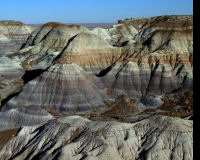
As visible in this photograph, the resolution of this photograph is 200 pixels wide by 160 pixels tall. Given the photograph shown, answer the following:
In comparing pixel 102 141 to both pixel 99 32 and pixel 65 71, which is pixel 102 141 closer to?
pixel 65 71

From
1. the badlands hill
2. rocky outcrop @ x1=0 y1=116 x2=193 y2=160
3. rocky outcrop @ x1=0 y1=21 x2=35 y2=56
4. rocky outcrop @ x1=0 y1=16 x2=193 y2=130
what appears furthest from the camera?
rocky outcrop @ x1=0 y1=21 x2=35 y2=56

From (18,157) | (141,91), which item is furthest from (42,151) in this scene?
(141,91)

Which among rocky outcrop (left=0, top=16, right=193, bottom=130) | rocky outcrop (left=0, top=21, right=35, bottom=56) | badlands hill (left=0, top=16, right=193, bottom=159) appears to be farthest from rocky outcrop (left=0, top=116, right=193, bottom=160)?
rocky outcrop (left=0, top=21, right=35, bottom=56)

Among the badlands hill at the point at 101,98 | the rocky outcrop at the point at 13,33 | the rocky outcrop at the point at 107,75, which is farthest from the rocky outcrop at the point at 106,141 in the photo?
the rocky outcrop at the point at 13,33

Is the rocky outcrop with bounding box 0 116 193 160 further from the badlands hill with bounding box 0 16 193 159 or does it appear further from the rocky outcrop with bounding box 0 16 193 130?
the rocky outcrop with bounding box 0 16 193 130

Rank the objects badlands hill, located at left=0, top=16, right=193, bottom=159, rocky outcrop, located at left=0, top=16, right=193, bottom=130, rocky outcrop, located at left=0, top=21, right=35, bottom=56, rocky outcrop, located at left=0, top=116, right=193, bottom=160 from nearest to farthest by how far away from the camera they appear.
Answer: rocky outcrop, located at left=0, top=116, right=193, bottom=160, badlands hill, located at left=0, top=16, right=193, bottom=159, rocky outcrop, located at left=0, top=16, right=193, bottom=130, rocky outcrop, located at left=0, top=21, right=35, bottom=56

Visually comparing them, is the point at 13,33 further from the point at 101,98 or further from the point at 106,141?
the point at 106,141
